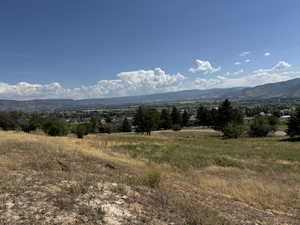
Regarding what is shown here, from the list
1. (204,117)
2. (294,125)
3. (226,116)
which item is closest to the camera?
(294,125)

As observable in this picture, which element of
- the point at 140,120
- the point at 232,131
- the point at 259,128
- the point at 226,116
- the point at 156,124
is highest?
the point at 140,120

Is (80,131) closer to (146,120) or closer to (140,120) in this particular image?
(146,120)

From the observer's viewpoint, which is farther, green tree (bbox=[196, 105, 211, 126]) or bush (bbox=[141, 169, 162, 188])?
green tree (bbox=[196, 105, 211, 126])

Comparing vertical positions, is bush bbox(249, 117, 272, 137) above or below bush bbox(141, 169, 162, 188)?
below

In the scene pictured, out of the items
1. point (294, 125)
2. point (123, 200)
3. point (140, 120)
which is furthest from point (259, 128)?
point (123, 200)

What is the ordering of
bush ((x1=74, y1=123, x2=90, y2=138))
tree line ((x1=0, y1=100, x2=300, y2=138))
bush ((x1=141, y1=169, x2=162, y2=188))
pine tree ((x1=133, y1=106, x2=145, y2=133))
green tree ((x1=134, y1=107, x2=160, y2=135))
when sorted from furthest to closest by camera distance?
1. pine tree ((x1=133, y1=106, x2=145, y2=133))
2. green tree ((x1=134, y1=107, x2=160, y2=135))
3. tree line ((x1=0, y1=100, x2=300, y2=138))
4. bush ((x1=74, y1=123, x2=90, y2=138))
5. bush ((x1=141, y1=169, x2=162, y2=188))

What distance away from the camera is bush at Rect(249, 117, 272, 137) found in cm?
4841

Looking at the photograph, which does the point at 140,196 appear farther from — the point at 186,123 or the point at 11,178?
the point at 186,123

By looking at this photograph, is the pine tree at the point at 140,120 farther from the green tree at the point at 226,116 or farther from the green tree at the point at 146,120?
the green tree at the point at 226,116

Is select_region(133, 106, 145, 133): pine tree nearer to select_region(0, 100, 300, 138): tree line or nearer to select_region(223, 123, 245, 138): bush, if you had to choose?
select_region(0, 100, 300, 138): tree line

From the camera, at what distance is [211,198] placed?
7.36m

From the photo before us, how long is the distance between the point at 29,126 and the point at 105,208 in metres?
55.9

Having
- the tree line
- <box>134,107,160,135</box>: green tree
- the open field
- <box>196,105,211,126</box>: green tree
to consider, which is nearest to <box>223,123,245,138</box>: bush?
the tree line

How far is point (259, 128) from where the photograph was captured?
159 feet
